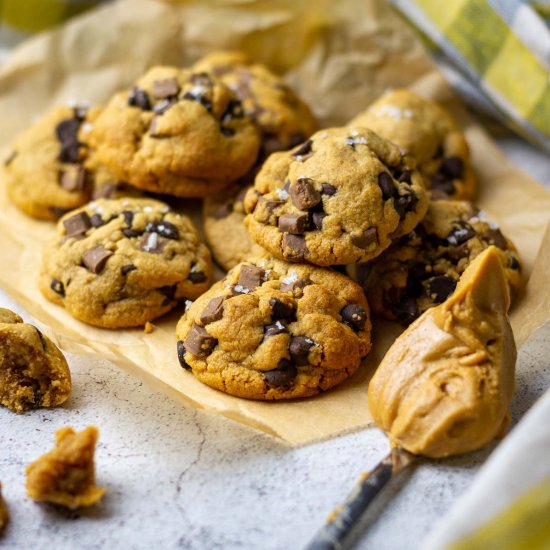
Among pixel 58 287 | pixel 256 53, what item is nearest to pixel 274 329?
pixel 58 287

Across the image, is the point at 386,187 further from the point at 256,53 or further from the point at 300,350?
the point at 256,53

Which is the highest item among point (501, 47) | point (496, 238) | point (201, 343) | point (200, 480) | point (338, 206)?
point (501, 47)

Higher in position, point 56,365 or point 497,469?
point 497,469

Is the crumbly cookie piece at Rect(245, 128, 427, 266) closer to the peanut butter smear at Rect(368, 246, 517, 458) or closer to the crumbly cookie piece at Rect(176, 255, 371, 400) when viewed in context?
the crumbly cookie piece at Rect(176, 255, 371, 400)

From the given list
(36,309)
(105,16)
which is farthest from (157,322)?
(105,16)

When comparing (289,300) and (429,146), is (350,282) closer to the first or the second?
(289,300)

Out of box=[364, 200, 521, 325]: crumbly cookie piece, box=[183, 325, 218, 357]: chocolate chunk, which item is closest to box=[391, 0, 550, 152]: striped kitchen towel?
box=[364, 200, 521, 325]: crumbly cookie piece

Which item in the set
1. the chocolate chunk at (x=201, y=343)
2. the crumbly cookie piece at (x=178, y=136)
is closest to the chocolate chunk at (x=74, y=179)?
the crumbly cookie piece at (x=178, y=136)
